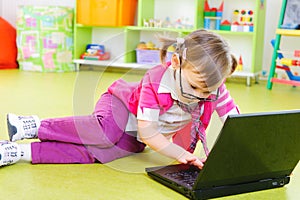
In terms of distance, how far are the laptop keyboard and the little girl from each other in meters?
0.02

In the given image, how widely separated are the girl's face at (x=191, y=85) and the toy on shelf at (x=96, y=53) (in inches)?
90.7

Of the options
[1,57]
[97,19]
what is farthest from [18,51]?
[97,19]

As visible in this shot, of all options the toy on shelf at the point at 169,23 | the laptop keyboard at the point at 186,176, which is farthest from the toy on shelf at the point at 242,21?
the laptop keyboard at the point at 186,176

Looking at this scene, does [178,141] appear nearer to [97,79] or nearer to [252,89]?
[97,79]

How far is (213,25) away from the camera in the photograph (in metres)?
3.18

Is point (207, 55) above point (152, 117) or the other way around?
above

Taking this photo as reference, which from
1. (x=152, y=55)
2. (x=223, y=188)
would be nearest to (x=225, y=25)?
(x=152, y=55)

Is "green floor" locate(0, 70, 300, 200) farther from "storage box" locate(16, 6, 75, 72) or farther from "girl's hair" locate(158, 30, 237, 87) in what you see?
"storage box" locate(16, 6, 75, 72)

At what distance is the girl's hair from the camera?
40.6 inches

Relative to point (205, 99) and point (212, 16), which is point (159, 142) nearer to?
point (205, 99)

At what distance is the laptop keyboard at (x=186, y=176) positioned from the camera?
1.03 metres

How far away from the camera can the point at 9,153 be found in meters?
1.16

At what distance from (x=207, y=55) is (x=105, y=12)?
2.36 m

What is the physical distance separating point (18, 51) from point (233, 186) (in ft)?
8.76
